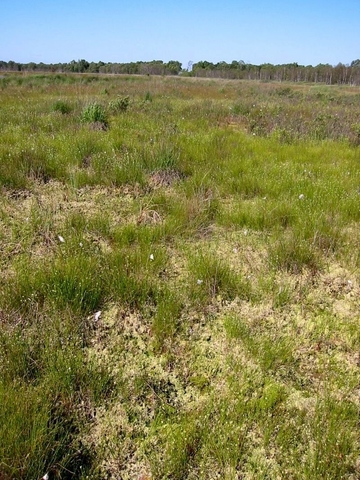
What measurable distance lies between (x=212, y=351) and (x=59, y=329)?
3.74 ft

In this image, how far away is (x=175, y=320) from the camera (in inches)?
109

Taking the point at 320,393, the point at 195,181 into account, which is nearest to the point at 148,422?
the point at 320,393

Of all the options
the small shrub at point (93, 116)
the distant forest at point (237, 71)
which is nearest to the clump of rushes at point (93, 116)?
the small shrub at point (93, 116)

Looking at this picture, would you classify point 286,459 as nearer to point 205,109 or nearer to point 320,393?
point 320,393

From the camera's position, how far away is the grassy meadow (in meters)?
1.90

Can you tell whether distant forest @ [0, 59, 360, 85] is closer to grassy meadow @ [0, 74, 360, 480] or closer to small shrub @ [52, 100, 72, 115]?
small shrub @ [52, 100, 72, 115]

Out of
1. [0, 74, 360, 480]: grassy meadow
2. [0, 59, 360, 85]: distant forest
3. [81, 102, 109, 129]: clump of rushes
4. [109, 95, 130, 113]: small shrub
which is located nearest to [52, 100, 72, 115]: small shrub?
[109, 95, 130, 113]: small shrub

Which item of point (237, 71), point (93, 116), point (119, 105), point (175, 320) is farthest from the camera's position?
point (237, 71)

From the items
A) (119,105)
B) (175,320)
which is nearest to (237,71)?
(119,105)

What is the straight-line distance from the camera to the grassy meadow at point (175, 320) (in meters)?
1.90

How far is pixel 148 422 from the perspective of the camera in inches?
82.4

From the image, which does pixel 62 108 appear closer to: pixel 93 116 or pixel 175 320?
pixel 93 116

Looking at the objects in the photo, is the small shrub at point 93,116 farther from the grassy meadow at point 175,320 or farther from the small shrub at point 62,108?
the grassy meadow at point 175,320

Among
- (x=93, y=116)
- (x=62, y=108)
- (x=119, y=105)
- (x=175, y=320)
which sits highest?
(x=119, y=105)
